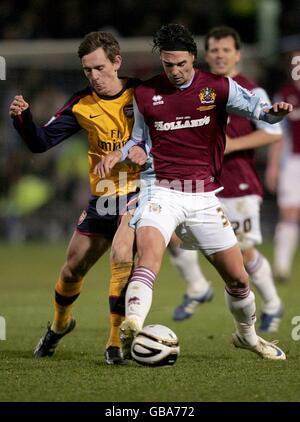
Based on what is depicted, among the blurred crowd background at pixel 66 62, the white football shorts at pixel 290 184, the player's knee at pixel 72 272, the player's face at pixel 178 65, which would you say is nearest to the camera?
the player's face at pixel 178 65

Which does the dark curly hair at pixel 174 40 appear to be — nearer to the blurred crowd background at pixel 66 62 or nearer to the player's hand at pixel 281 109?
the player's hand at pixel 281 109

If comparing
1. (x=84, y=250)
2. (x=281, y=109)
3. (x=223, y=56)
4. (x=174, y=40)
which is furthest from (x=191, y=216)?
(x=223, y=56)

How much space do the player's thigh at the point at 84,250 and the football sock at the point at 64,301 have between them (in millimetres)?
171

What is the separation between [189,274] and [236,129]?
1.57m

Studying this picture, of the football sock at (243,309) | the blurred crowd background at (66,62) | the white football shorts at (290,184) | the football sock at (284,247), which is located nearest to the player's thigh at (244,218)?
the football sock at (243,309)

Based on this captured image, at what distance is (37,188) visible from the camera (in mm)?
17609

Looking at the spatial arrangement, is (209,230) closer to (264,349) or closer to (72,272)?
(264,349)

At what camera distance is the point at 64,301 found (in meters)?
7.39

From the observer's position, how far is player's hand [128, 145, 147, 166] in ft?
21.2

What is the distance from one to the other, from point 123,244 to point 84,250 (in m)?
0.53

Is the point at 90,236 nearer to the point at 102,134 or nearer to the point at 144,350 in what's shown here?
the point at 102,134

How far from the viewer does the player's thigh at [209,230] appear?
6508 millimetres

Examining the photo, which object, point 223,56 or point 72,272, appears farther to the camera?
point 223,56
